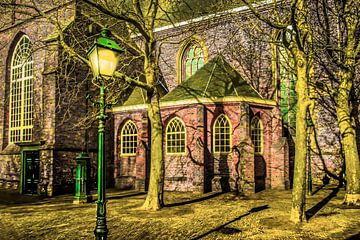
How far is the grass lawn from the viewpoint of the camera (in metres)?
8.32

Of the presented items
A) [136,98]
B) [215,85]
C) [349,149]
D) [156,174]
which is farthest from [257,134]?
[156,174]

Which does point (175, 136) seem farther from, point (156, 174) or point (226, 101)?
point (156, 174)

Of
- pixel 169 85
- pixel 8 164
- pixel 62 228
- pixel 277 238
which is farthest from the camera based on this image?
pixel 169 85

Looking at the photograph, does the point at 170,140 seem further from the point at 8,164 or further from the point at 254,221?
the point at 8,164

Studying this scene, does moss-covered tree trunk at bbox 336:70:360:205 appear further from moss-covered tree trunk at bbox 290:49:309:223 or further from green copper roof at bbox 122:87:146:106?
green copper roof at bbox 122:87:146:106

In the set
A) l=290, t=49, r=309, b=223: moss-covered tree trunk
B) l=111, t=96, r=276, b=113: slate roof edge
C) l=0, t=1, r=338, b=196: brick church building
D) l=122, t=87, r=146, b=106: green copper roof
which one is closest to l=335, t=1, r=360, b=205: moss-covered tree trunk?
l=290, t=49, r=309, b=223: moss-covered tree trunk

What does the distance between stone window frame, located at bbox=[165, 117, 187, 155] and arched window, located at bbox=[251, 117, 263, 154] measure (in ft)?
12.0

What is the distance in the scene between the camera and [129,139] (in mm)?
19562

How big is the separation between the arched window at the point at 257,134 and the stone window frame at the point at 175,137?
3.66m

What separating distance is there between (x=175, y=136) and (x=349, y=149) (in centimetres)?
878

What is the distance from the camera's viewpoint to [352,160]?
11.6m

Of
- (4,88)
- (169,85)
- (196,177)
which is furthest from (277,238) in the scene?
(4,88)

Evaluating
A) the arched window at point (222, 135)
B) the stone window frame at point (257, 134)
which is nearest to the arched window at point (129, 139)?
the arched window at point (222, 135)

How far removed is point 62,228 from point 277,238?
5.83 metres
